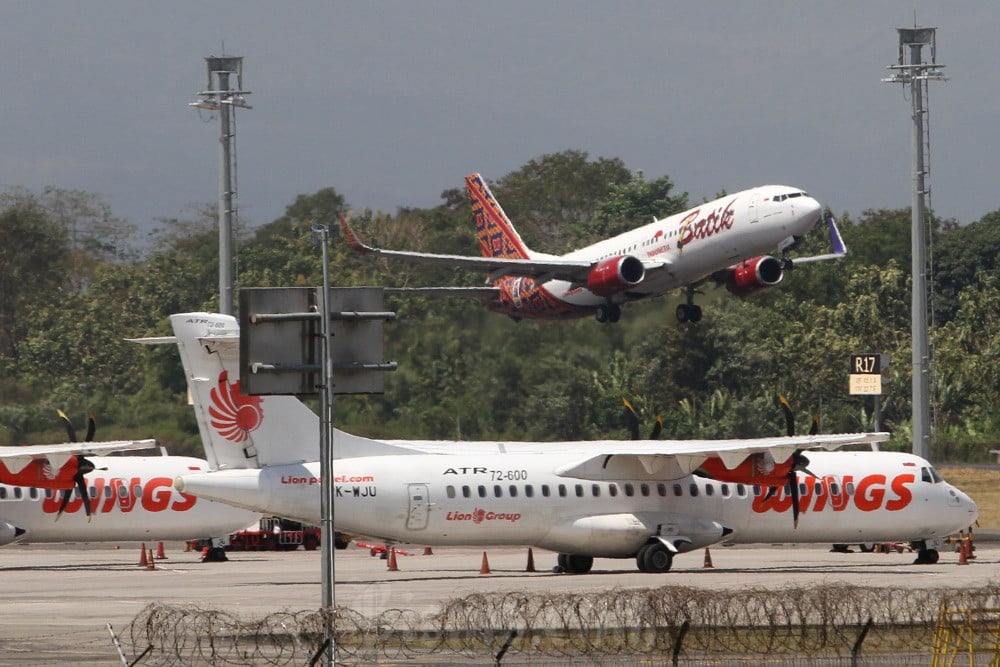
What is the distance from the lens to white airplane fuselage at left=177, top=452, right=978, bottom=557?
34625 mm

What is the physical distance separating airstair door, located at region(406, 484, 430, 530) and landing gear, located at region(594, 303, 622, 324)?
29175 millimetres

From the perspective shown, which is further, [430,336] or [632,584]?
[430,336]

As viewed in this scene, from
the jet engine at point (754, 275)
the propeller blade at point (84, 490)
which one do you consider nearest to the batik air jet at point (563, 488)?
the propeller blade at point (84, 490)

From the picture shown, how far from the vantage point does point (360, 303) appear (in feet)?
60.5

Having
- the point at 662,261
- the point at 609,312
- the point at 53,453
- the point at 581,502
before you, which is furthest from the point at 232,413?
the point at 609,312

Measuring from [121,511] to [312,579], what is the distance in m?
9.77

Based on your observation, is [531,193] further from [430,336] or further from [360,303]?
[360,303]

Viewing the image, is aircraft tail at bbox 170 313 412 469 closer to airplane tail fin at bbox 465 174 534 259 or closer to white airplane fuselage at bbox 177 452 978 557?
white airplane fuselage at bbox 177 452 978 557

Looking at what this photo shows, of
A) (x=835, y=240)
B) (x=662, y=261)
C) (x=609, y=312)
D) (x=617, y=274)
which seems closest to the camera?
(x=617, y=274)

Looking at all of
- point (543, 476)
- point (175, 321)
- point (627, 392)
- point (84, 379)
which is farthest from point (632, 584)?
point (84, 379)

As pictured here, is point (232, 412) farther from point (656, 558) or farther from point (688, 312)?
point (688, 312)

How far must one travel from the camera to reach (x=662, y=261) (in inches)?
2352

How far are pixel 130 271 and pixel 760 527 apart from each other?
74.0 meters

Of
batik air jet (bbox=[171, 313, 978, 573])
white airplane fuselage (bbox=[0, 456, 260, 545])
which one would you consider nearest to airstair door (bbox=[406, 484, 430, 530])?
batik air jet (bbox=[171, 313, 978, 573])
